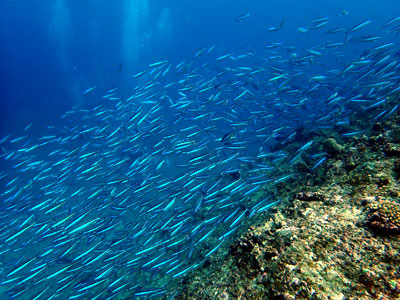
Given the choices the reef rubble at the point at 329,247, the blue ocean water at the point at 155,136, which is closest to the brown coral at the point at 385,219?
the reef rubble at the point at 329,247

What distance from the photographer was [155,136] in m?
18.5

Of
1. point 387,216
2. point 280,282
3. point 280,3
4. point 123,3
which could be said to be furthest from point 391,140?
point 280,3

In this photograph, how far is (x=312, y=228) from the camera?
1.76 m

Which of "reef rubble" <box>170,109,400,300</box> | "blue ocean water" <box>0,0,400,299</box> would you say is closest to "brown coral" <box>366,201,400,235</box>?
"reef rubble" <box>170,109,400,300</box>

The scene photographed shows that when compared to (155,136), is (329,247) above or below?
below

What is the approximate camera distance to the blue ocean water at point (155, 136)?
6.29 metres

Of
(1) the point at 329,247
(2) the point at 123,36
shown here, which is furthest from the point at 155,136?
(2) the point at 123,36

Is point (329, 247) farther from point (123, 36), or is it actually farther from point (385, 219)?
point (123, 36)

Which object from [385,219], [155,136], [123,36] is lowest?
[385,219]

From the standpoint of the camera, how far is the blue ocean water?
6293mm

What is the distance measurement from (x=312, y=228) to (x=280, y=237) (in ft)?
0.83

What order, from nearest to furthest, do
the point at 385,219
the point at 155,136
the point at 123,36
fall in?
the point at 385,219, the point at 155,136, the point at 123,36

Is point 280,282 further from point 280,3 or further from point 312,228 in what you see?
point 280,3

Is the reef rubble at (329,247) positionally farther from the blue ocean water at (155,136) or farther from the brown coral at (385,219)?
the blue ocean water at (155,136)
